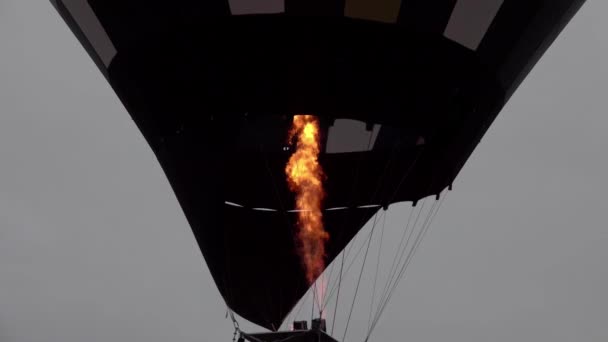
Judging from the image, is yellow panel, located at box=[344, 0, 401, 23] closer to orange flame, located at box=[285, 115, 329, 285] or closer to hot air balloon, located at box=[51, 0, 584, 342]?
hot air balloon, located at box=[51, 0, 584, 342]

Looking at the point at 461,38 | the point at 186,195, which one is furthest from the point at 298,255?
the point at 461,38

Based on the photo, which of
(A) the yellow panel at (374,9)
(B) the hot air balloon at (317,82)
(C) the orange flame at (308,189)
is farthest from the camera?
(C) the orange flame at (308,189)

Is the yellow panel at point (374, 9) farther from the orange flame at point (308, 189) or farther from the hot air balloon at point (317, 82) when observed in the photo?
the orange flame at point (308, 189)

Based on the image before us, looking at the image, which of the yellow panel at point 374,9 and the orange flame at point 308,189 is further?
the orange flame at point 308,189

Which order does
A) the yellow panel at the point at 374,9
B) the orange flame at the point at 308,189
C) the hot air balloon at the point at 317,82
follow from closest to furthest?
the yellow panel at the point at 374,9 < the hot air balloon at the point at 317,82 < the orange flame at the point at 308,189

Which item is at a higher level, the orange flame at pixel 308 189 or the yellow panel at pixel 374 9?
the orange flame at pixel 308 189

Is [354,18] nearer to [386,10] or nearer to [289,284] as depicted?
[386,10]

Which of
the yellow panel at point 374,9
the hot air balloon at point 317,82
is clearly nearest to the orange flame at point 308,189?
the hot air balloon at point 317,82
